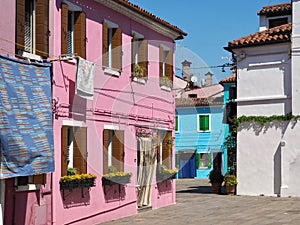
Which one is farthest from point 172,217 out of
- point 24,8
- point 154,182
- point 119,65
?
point 24,8

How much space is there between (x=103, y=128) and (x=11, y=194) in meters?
4.58

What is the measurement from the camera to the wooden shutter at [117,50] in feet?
53.8

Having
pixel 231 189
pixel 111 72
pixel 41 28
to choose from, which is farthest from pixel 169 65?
pixel 41 28

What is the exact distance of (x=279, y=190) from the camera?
76.9 ft

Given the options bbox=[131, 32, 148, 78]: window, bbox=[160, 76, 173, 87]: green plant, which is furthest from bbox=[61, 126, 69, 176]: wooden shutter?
bbox=[160, 76, 173, 87]: green plant

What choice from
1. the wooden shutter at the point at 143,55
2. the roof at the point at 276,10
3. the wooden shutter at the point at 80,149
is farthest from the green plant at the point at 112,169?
the roof at the point at 276,10

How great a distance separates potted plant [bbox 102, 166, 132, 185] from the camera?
15.3m

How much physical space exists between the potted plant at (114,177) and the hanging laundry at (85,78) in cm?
244

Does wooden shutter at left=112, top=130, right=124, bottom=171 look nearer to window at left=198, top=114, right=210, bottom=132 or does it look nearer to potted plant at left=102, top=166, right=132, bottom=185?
potted plant at left=102, top=166, right=132, bottom=185

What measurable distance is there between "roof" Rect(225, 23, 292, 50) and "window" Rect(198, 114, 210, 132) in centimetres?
1863

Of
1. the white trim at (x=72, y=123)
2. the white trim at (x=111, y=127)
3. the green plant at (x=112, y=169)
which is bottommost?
Result: the green plant at (x=112, y=169)

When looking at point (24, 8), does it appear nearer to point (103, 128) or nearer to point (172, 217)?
point (103, 128)

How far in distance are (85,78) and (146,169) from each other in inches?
212

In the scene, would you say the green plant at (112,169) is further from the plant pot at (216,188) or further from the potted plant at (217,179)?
the plant pot at (216,188)
